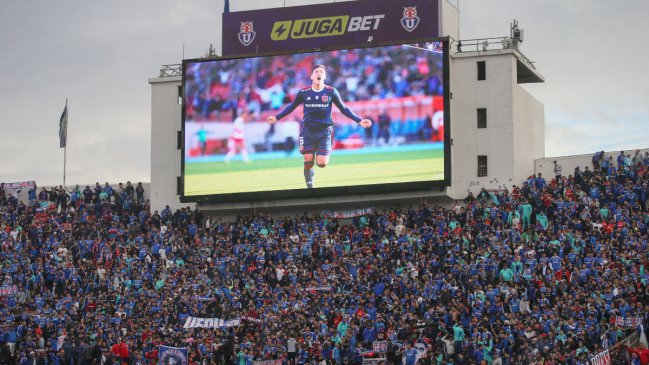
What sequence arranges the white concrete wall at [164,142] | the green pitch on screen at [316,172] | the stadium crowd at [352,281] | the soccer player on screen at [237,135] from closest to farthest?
the stadium crowd at [352,281]
the green pitch on screen at [316,172]
the soccer player on screen at [237,135]
the white concrete wall at [164,142]

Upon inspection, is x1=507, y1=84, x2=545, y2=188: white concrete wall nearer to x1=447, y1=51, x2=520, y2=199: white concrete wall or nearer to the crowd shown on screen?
x1=447, y1=51, x2=520, y2=199: white concrete wall

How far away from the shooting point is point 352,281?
4334cm

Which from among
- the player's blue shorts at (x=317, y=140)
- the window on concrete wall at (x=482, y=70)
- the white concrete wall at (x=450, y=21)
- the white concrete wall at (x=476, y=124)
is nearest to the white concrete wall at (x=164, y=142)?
the player's blue shorts at (x=317, y=140)

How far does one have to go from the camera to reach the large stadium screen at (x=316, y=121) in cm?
4791

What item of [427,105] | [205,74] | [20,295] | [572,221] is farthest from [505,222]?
[20,295]

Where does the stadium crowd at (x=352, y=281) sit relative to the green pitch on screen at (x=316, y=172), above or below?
below

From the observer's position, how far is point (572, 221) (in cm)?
4341

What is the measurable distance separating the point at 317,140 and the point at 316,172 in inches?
45.5

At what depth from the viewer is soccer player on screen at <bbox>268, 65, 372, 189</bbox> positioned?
4875 centimetres

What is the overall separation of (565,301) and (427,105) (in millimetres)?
11820

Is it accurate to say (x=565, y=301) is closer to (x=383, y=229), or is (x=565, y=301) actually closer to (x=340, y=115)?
(x=383, y=229)

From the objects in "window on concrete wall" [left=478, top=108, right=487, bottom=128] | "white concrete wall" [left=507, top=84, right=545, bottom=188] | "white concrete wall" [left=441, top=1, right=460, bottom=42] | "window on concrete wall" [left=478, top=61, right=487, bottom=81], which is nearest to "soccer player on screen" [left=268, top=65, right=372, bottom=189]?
"white concrete wall" [left=441, top=1, right=460, bottom=42]

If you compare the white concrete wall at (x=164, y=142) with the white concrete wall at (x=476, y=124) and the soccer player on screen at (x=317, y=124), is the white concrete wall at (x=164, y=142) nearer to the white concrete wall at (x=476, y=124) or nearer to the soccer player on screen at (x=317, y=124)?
the soccer player on screen at (x=317, y=124)

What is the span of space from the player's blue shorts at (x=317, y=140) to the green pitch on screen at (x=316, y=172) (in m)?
0.39
